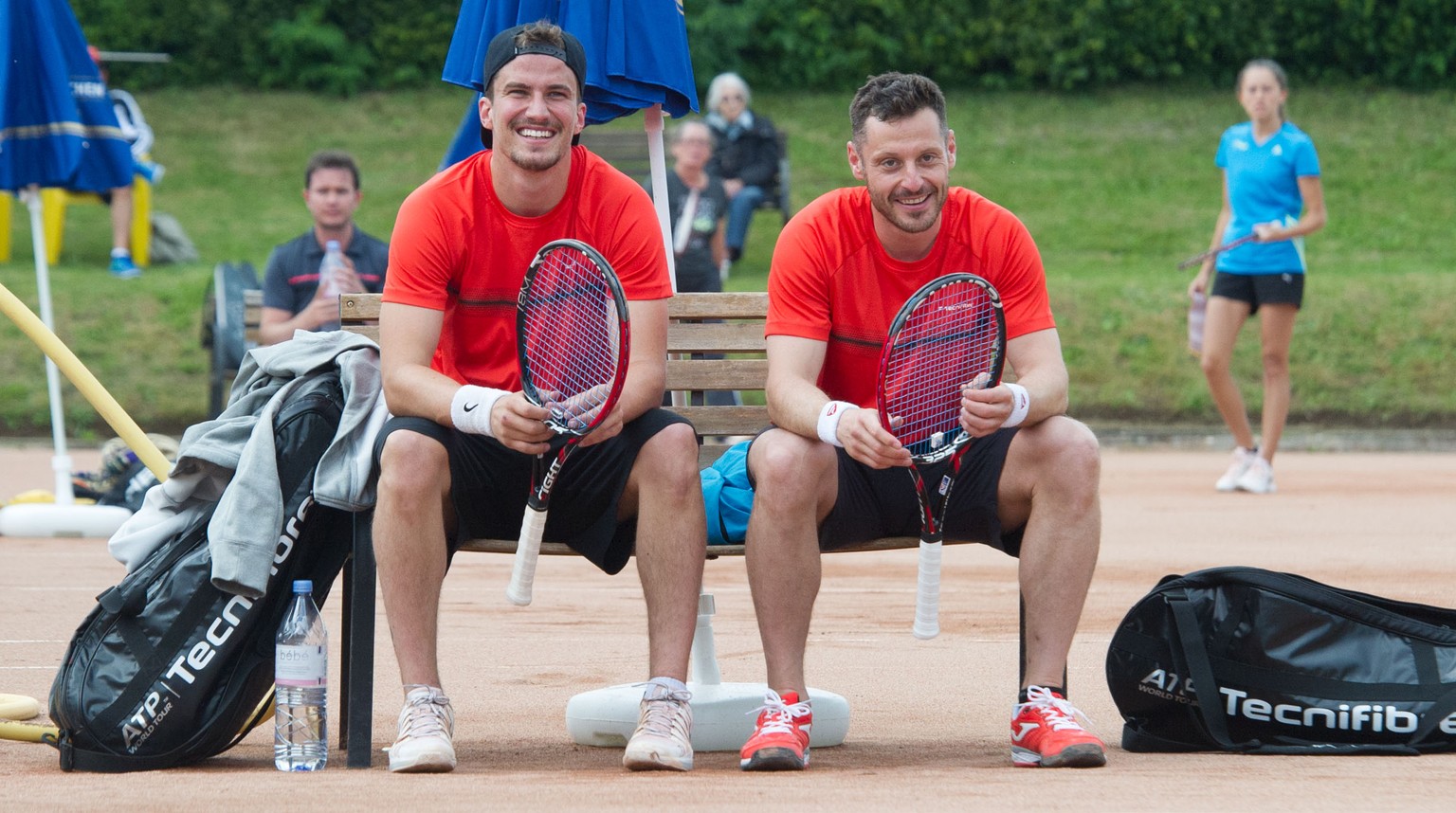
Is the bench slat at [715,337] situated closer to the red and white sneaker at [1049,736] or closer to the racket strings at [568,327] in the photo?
the racket strings at [568,327]

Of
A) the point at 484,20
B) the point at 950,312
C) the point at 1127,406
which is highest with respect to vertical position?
the point at 484,20

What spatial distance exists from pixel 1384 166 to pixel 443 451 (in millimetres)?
18232

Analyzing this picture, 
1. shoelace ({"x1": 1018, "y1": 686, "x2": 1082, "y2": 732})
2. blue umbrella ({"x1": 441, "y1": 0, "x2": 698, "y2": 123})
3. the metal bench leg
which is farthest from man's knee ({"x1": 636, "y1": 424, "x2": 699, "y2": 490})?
blue umbrella ({"x1": 441, "y1": 0, "x2": 698, "y2": 123})

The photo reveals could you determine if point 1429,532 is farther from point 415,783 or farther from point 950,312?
point 415,783

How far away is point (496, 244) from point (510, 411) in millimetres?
593

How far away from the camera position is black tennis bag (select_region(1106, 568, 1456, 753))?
3918 mm

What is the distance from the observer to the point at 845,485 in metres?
4.06

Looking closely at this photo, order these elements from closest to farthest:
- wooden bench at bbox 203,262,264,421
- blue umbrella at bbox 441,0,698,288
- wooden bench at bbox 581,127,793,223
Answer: blue umbrella at bbox 441,0,698,288
wooden bench at bbox 203,262,264,421
wooden bench at bbox 581,127,793,223

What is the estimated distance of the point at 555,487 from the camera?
3.99 meters

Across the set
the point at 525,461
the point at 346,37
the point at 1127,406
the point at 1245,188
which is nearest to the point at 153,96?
the point at 346,37

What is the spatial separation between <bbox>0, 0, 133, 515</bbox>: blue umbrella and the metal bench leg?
14.7 ft

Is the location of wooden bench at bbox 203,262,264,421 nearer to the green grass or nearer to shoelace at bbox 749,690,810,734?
the green grass

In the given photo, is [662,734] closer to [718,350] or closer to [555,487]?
[555,487]

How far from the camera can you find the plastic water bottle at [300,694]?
153 inches
